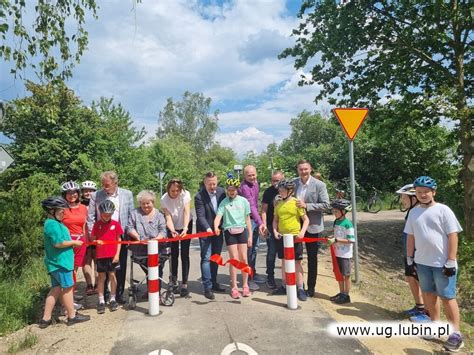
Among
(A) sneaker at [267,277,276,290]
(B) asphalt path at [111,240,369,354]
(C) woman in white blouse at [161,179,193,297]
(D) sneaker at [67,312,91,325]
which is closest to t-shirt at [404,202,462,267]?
(B) asphalt path at [111,240,369,354]

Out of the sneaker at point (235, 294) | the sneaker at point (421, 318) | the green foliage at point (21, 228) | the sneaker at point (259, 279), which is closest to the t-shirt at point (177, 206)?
the sneaker at point (235, 294)

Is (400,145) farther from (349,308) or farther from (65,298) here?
(65,298)

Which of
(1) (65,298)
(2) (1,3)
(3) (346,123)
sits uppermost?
(2) (1,3)

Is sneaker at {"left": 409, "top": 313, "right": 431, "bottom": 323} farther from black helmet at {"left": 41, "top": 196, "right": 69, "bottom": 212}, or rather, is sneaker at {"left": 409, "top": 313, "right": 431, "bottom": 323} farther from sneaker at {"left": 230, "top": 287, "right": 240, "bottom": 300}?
black helmet at {"left": 41, "top": 196, "right": 69, "bottom": 212}

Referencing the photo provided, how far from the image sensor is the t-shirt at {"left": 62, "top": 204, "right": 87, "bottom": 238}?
5500mm

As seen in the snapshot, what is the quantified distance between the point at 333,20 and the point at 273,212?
20.8 feet

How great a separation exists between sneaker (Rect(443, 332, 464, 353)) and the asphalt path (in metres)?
0.93

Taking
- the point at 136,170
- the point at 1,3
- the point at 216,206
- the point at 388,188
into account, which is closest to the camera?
the point at 1,3

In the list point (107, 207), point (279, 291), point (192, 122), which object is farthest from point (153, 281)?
point (192, 122)

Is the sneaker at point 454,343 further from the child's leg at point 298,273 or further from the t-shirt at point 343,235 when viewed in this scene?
the child's leg at point 298,273

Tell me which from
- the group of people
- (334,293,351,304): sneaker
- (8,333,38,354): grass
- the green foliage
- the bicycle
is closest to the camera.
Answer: (8,333,38,354): grass

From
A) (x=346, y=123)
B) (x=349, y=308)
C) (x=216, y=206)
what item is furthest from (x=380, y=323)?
(x=346, y=123)

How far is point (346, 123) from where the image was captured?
22.2 feet

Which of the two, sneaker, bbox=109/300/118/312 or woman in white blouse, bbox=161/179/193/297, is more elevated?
woman in white blouse, bbox=161/179/193/297
